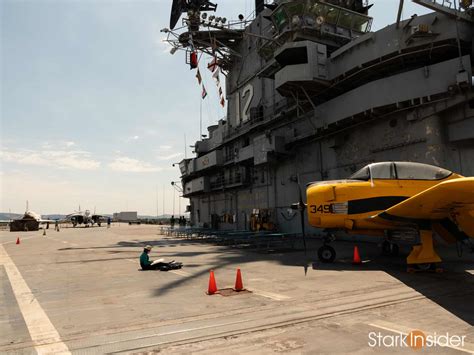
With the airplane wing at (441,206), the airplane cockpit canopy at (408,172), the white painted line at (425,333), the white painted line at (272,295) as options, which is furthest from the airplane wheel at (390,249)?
the white painted line at (425,333)

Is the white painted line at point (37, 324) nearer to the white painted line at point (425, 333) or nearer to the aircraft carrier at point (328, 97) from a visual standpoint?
the white painted line at point (425, 333)

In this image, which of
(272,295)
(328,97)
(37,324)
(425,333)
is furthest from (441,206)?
(328,97)

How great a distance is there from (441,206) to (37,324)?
9416 mm

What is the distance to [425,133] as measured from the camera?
18.0 meters

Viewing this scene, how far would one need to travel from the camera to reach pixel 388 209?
10.1 metres

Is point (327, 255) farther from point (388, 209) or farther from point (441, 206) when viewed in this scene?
point (441, 206)

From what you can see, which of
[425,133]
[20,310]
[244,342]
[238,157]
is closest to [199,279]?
[20,310]

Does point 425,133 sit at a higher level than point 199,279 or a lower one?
higher

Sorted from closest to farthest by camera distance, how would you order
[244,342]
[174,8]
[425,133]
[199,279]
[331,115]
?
[244,342], [199,279], [425,133], [331,115], [174,8]

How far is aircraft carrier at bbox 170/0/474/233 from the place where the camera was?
16969mm

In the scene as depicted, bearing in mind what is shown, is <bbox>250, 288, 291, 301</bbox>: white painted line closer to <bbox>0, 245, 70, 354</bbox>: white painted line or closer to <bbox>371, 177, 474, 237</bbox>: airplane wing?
<bbox>371, 177, 474, 237</bbox>: airplane wing

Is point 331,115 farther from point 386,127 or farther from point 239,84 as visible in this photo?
point 239,84

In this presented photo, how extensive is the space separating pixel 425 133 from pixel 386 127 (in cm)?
258

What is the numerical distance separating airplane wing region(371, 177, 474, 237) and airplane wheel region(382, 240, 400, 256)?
15.0 feet
